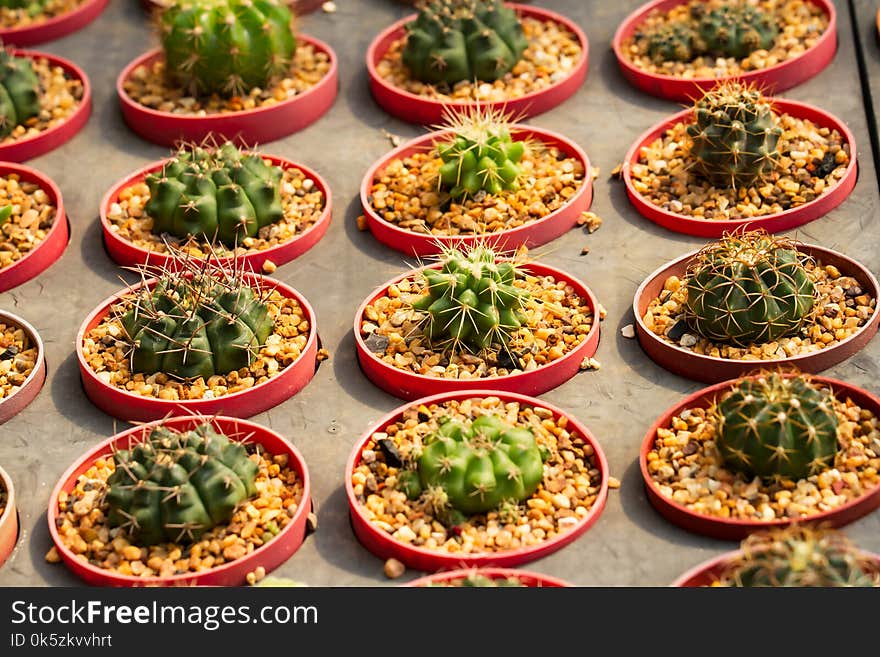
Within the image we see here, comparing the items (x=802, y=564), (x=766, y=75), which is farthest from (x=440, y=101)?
(x=802, y=564)

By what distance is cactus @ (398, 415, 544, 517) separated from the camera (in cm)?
583

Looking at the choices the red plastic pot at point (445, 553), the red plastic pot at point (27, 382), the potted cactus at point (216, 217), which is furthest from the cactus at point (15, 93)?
the red plastic pot at point (445, 553)

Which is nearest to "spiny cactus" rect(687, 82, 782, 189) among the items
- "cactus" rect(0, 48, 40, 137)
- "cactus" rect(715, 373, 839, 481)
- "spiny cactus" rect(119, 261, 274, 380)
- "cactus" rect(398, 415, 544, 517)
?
"cactus" rect(715, 373, 839, 481)

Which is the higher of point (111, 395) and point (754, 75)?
point (754, 75)

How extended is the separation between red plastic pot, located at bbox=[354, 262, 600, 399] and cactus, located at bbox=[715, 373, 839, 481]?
3.03ft

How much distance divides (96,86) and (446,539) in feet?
13.8

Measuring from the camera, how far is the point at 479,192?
293 inches

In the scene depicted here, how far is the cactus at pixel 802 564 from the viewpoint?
5066mm

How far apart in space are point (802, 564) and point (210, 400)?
2.68 metres

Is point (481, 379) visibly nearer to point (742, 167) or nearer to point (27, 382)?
point (742, 167)

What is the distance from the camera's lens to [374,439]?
632 cm

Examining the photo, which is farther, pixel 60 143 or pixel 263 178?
pixel 60 143
